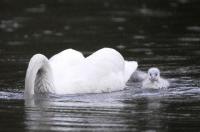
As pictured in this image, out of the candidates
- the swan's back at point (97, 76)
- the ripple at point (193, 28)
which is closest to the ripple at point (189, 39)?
the ripple at point (193, 28)

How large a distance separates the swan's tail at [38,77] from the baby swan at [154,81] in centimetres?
206

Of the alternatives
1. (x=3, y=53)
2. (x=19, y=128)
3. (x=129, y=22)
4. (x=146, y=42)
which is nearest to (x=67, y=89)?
(x=19, y=128)

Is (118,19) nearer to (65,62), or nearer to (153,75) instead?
(153,75)

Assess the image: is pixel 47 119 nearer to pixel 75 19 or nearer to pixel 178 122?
pixel 178 122

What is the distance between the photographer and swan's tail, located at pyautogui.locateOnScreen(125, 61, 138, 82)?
16.9 meters

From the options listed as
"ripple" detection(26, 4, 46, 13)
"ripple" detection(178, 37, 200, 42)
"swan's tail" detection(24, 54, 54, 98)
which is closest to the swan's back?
"swan's tail" detection(24, 54, 54, 98)

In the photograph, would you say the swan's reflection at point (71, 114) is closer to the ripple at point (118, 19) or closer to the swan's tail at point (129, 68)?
the swan's tail at point (129, 68)

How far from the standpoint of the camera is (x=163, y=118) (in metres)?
12.8

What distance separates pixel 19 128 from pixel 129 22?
1392cm

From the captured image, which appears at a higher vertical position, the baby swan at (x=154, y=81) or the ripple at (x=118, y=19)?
the ripple at (x=118, y=19)

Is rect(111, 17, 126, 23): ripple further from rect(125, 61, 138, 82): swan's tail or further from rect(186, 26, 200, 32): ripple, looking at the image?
rect(125, 61, 138, 82): swan's tail

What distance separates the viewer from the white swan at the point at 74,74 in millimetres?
14951

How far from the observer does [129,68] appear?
17.2 meters

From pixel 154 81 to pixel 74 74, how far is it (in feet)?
5.65
